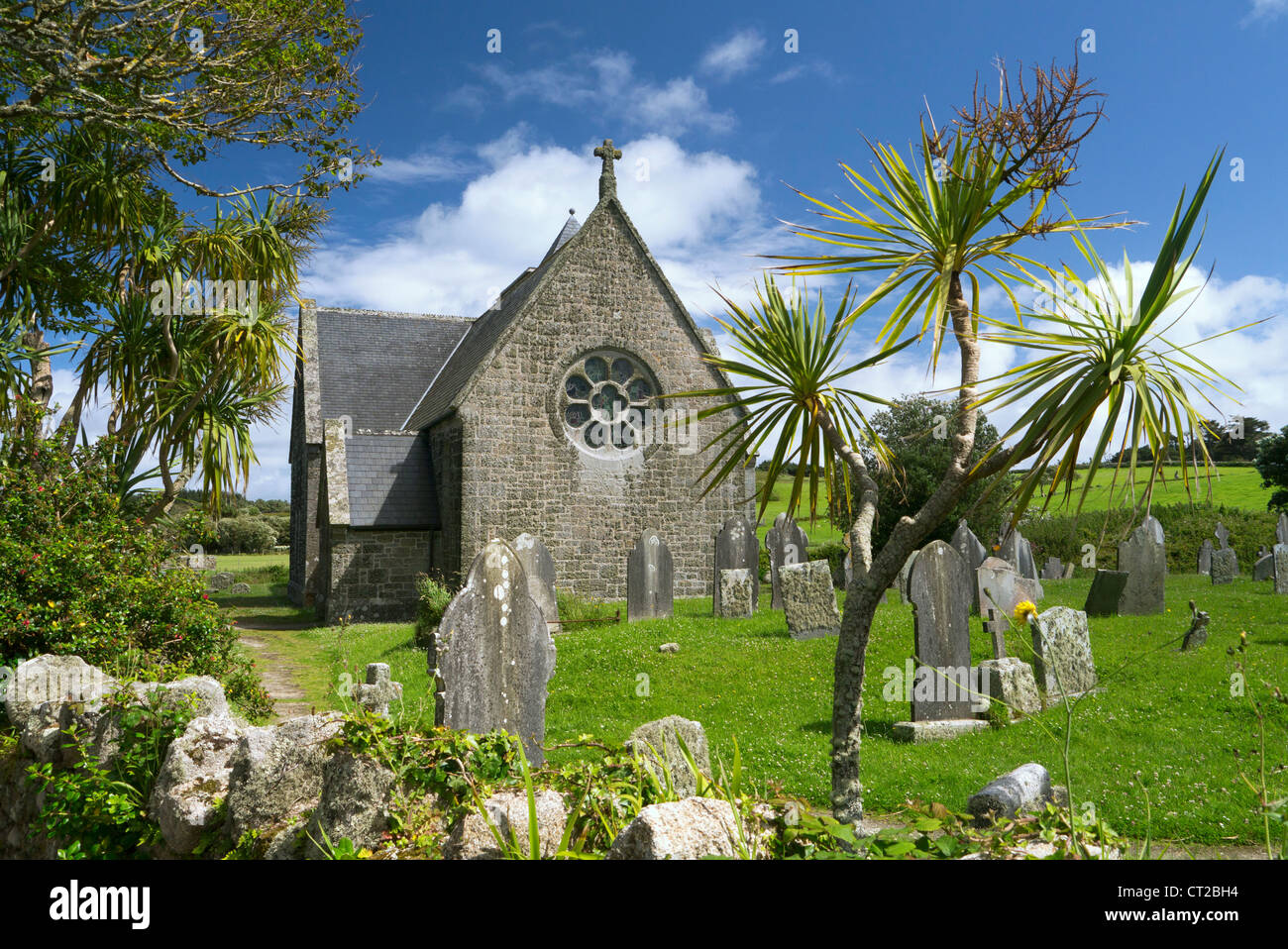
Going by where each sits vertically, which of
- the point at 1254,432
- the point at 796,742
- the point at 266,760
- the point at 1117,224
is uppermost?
the point at 1254,432

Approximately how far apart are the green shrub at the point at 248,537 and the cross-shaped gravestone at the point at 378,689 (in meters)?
40.2

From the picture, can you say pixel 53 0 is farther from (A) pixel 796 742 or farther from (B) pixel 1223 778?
(B) pixel 1223 778

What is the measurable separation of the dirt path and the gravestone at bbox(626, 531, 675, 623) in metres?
5.58

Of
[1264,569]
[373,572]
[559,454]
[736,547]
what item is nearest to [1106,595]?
[736,547]

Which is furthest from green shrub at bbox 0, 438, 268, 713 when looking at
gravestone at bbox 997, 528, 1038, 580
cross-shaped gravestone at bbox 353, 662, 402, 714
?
gravestone at bbox 997, 528, 1038, 580

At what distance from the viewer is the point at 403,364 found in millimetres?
23734

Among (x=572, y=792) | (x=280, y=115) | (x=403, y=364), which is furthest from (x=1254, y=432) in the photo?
(x=572, y=792)

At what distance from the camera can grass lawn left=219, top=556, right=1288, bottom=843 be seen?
609 cm

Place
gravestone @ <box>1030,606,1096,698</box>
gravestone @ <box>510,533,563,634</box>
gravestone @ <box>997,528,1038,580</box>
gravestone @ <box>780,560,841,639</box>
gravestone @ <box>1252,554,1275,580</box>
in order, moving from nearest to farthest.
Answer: gravestone @ <box>1030,606,1096,698</box> → gravestone @ <box>510,533,563,634</box> → gravestone @ <box>780,560,841,639</box> → gravestone @ <box>997,528,1038,580</box> → gravestone @ <box>1252,554,1275,580</box>

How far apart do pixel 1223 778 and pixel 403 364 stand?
21.4 meters

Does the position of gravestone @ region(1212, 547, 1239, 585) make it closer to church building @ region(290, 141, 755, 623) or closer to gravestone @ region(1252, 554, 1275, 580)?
gravestone @ region(1252, 554, 1275, 580)

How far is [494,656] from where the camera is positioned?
547 cm
